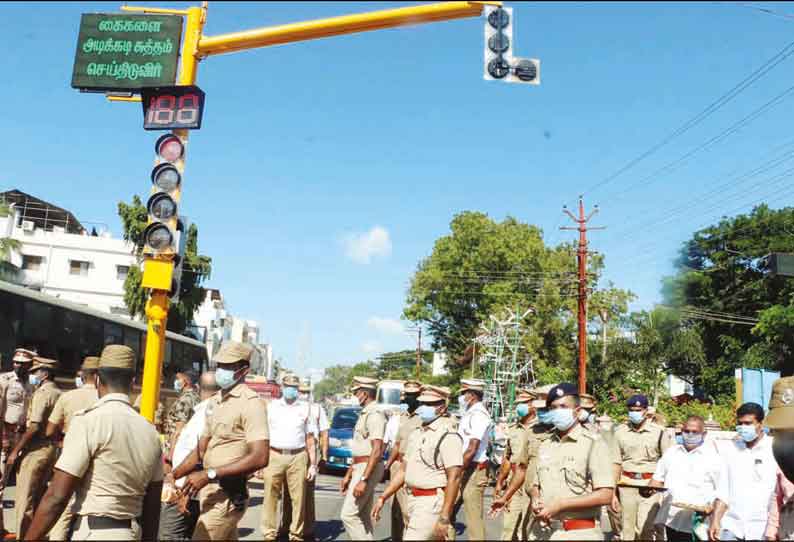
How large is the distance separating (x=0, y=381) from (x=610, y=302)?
46250 millimetres

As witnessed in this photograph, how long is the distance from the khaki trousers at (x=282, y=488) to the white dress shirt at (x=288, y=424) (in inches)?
5.1

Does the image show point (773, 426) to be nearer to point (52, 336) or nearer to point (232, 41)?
point (232, 41)

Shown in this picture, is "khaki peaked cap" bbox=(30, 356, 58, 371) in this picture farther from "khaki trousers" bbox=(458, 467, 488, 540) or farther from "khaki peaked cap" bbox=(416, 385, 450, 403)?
"khaki trousers" bbox=(458, 467, 488, 540)

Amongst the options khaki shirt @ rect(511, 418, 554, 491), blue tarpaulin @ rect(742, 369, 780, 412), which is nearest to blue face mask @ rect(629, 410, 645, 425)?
khaki shirt @ rect(511, 418, 554, 491)

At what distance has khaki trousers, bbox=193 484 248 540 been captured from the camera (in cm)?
500

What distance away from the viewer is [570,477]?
16.8 feet

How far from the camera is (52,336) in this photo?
1652 centimetres

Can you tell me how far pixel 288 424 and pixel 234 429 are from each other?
3981 millimetres

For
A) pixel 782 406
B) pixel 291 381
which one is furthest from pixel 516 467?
pixel 782 406

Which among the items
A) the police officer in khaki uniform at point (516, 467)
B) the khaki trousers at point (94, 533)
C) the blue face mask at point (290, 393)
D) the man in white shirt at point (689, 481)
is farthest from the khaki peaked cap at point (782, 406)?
the blue face mask at point (290, 393)

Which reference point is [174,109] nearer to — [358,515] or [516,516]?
[358,515]

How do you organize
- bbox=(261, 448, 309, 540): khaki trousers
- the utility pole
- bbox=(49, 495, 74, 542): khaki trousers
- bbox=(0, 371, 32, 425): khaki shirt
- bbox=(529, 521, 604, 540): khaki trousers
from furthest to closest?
1. the utility pole
2. bbox=(261, 448, 309, 540): khaki trousers
3. bbox=(0, 371, 32, 425): khaki shirt
4. bbox=(49, 495, 74, 542): khaki trousers
5. bbox=(529, 521, 604, 540): khaki trousers

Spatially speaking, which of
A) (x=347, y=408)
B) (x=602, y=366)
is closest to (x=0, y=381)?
(x=347, y=408)

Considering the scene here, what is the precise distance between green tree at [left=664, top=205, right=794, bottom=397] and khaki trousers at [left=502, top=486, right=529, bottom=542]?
37830mm
